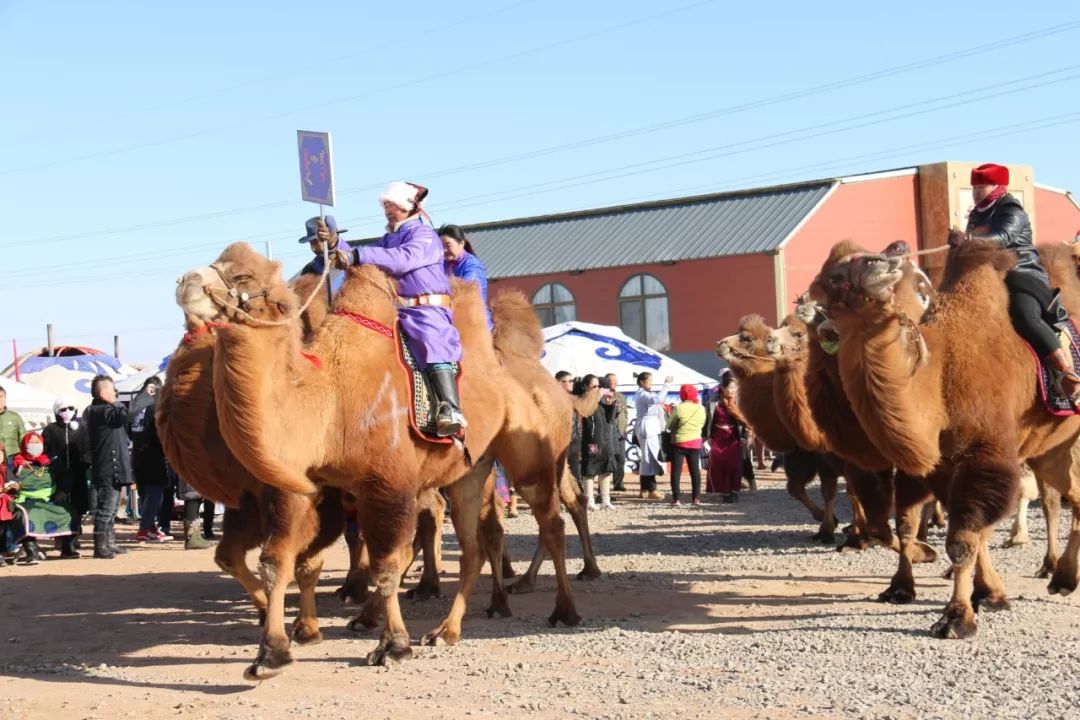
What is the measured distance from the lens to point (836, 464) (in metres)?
12.1

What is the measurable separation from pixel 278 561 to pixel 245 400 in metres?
1.01

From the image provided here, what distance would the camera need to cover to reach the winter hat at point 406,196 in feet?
25.8

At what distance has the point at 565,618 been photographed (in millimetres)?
8469

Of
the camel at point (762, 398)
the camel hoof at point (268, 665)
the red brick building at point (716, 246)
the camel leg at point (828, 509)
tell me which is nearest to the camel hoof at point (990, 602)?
the camel hoof at point (268, 665)

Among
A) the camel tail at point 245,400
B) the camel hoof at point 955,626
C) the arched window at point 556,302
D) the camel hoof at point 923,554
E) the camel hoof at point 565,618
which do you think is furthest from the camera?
the arched window at point 556,302

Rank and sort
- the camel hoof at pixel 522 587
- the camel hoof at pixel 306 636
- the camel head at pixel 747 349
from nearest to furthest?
the camel hoof at pixel 306 636, the camel hoof at pixel 522 587, the camel head at pixel 747 349

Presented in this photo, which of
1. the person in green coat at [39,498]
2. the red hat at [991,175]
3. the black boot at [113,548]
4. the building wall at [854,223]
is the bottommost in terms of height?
the black boot at [113,548]

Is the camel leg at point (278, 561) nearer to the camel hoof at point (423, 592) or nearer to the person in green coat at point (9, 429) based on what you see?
the camel hoof at point (423, 592)

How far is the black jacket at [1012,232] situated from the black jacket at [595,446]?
10462mm

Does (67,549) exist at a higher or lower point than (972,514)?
lower

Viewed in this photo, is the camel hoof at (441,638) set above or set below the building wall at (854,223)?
below

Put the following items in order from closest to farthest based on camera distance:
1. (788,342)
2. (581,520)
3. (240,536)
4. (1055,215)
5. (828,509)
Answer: (240,536), (581,520), (788,342), (828,509), (1055,215)

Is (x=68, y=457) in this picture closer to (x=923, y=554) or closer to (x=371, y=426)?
(x=371, y=426)

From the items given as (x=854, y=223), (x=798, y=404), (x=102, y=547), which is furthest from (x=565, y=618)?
(x=854, y=223)
